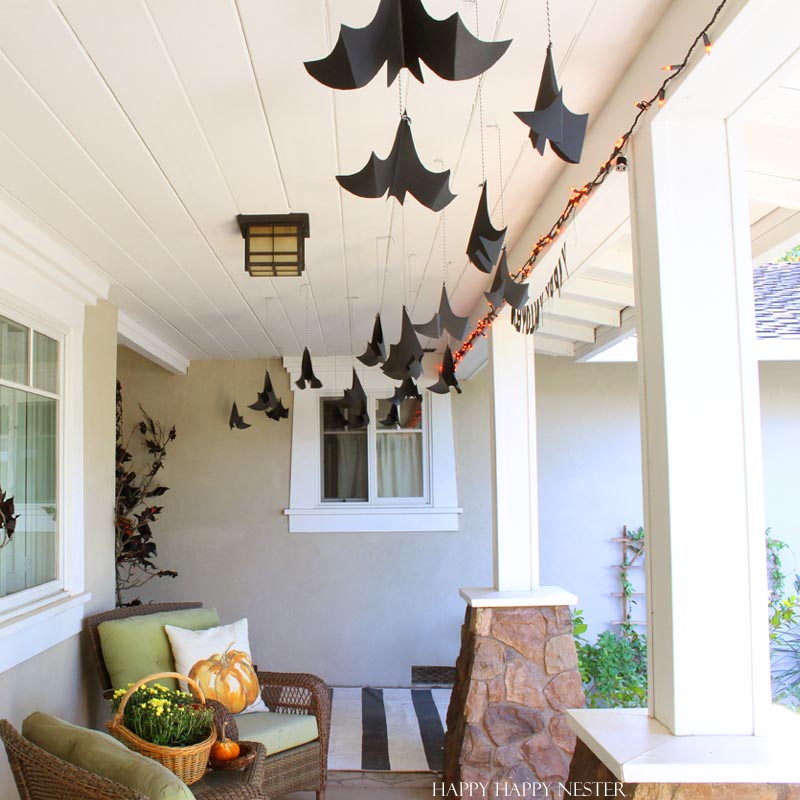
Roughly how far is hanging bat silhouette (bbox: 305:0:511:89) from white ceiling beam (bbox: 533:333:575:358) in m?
4.43

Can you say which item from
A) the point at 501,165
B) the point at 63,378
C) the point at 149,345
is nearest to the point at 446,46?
the point at 501,165

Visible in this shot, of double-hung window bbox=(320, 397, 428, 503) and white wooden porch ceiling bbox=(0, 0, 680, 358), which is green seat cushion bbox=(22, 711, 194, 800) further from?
double-hung window bbox=(320, 397, 428, 503)

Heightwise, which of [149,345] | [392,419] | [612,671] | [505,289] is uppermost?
[149,345]

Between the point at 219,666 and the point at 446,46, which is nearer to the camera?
the point at 446,46

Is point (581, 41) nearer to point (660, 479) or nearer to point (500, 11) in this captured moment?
point (500, 11)

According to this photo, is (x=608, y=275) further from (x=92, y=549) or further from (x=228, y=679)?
(x=92, y=549)

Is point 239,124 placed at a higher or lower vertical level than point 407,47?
higher

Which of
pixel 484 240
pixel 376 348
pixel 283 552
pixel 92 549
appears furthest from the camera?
pixel 283 552

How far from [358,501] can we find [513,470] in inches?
105

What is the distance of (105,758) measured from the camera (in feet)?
6.39

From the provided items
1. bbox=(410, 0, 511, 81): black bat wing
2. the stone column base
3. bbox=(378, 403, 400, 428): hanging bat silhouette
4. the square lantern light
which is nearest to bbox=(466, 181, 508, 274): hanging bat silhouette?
bbox=(410, 0, 511, 81): black bat wing

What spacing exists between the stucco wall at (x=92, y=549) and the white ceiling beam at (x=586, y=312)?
8.47 ft

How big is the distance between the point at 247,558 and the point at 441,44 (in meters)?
5.21

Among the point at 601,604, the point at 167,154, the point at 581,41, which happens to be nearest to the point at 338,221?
the point at 167,154
